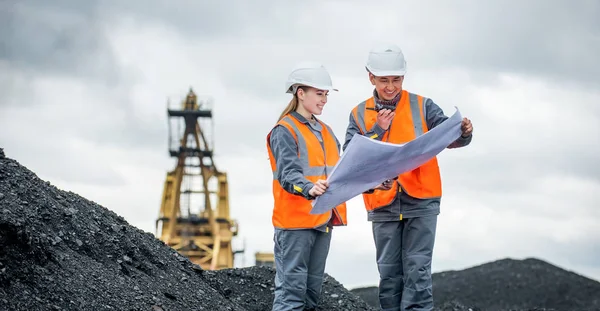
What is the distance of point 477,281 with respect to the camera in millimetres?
12539

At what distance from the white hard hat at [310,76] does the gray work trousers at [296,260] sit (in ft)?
2.84

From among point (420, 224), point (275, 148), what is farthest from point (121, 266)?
point (420, 224)

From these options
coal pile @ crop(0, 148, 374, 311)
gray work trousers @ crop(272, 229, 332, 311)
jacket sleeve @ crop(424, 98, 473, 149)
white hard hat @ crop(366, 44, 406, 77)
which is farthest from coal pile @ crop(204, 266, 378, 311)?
white hard hat @ crop(366, 44, 406, 77)

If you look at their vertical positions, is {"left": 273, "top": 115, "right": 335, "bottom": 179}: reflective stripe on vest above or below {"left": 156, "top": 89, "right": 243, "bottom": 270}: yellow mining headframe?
below

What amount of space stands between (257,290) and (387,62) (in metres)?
2.79

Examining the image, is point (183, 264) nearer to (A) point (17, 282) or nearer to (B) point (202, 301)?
(B) point (202, 301)

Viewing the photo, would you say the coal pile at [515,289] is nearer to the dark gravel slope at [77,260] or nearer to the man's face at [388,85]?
the dark gravel slope at [77,260]

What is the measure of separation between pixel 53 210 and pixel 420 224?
8.68ft

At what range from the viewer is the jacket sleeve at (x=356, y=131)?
17.2 feet

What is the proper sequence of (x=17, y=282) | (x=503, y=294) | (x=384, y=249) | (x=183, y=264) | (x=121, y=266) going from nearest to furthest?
(x=17, y=282) → (x=384, y=249) → (x=121, y=266) → (x=183, y=264) → (x=503, y=294)

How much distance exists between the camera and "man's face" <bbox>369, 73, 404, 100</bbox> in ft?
17.6

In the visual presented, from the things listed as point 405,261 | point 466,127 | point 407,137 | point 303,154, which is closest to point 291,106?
Result: point 303,154

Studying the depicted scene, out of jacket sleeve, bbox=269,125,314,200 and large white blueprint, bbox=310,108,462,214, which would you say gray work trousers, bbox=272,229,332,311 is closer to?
large white blueprint, bbox=310,108,462,214

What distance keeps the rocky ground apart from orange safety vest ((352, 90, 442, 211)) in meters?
1.66
